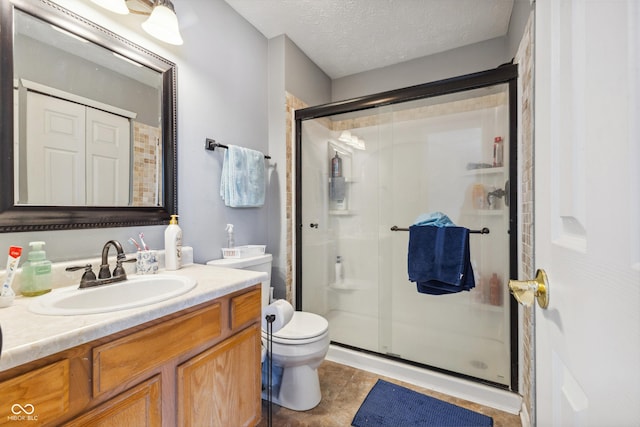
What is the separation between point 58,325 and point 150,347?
0.24 metres

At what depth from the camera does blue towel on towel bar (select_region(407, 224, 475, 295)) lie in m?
1.43

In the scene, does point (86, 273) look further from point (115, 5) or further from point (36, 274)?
point (115, 5)

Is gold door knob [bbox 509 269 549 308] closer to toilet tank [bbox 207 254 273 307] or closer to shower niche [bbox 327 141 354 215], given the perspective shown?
toilet tank [bbox 207 254 273 307]

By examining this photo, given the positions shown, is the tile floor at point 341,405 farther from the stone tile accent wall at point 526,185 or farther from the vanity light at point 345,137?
the vanity light at point 345,137

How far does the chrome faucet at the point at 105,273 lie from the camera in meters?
1.05

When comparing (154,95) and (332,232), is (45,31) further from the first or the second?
(332,232)

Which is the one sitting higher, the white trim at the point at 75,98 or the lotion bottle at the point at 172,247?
the white trim at the point at 75,98

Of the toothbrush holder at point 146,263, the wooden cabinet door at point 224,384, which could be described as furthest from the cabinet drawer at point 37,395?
the toothbrush holder at point 146,263

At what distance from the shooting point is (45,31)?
106 centimetres

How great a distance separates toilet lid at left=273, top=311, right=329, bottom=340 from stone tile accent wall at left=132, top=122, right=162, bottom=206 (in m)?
1.00

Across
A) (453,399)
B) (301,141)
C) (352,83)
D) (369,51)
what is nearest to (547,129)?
(453,399)

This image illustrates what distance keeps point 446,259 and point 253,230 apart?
1330 millimetres

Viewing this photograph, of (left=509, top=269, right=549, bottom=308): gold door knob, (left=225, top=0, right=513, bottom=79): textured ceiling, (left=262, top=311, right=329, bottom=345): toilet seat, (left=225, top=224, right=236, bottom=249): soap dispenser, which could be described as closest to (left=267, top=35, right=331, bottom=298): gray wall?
(left=225, top=0, right=513, bottom=79): textured ceiling

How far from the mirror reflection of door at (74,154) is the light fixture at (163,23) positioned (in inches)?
18.6
